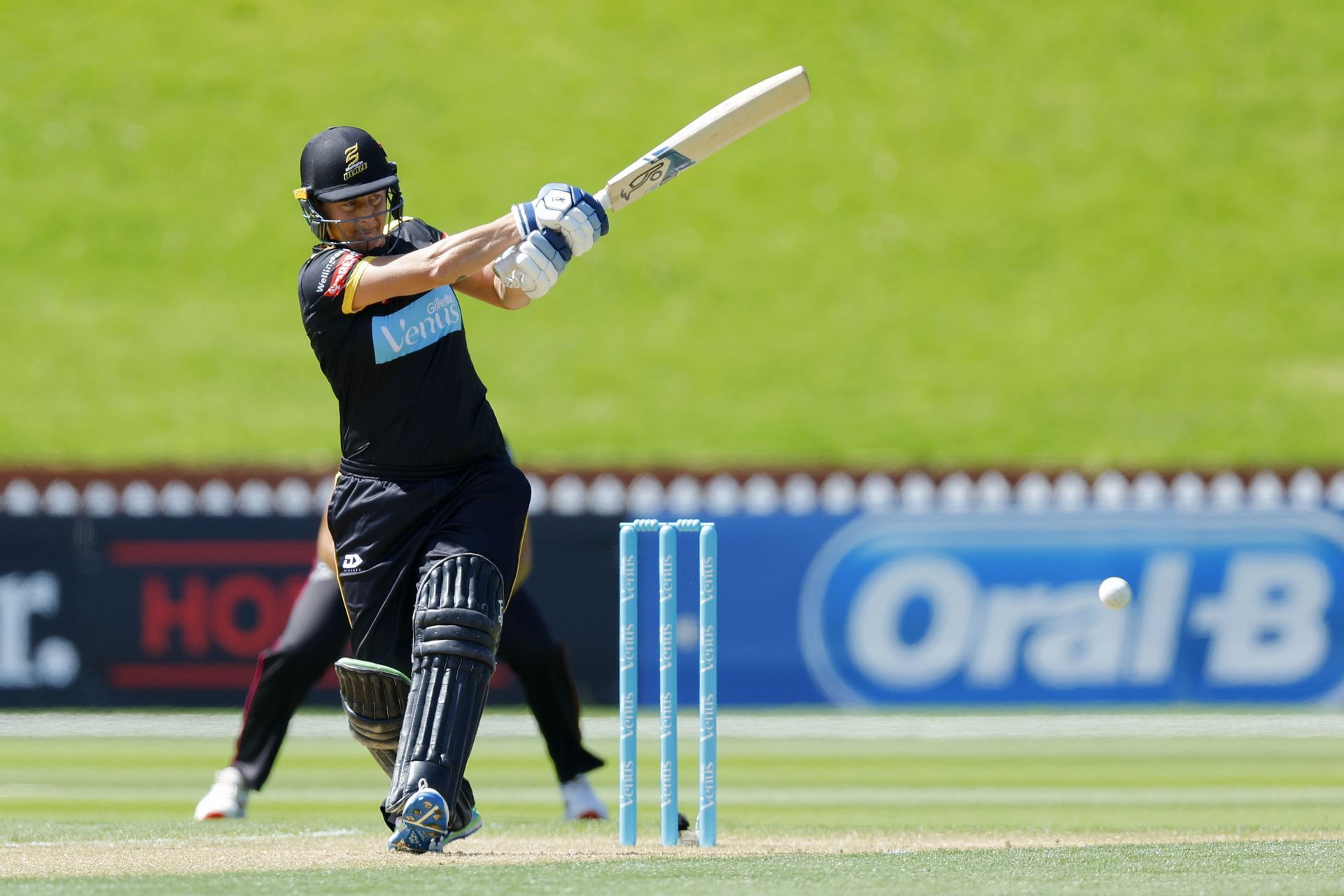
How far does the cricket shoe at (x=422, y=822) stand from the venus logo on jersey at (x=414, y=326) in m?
0.98

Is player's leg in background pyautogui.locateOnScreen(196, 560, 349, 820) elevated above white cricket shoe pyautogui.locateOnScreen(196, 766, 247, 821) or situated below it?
above

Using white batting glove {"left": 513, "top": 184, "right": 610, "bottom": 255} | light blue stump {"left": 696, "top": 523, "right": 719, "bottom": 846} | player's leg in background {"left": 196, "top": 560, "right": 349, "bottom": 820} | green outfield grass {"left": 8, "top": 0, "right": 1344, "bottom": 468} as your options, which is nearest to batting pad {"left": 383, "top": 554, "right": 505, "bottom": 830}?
light blue stump {"left": 696, "top": 523, "right": 719, "bottom": 846}

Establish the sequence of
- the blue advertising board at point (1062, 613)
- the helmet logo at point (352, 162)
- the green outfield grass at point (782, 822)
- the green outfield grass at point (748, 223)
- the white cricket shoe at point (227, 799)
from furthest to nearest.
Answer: the green outfield grass at point (748, 223)
the blue advertising board at point (1062, 613)
the white cricket shoe at point (227, 799)
the helmet logo at point (352, 162)
the green outfield grass at point (782, 822)

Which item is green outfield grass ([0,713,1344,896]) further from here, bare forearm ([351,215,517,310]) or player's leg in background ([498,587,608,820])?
bare forearm ([351,215,517,310])

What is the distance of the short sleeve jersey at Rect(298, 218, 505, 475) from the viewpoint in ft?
14.2

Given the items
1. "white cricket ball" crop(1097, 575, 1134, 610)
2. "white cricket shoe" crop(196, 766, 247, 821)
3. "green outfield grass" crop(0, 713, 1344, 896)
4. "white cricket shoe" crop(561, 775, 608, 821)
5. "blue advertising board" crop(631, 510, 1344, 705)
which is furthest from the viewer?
"blue advertising board" crop(631, 510, 1344, 705)

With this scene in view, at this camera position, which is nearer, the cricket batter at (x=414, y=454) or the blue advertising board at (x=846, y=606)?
the cricket batter at (x=414, y=454)

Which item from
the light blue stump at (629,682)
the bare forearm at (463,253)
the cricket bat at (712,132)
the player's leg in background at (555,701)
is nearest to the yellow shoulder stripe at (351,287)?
the bare forearm at (463,253)

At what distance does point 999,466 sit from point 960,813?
5.58m

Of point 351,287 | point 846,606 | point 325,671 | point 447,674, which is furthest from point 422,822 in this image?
point 846,606

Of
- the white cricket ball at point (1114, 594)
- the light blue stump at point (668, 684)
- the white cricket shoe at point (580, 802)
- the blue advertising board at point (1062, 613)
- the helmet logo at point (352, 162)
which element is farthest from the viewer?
the blue advertising board at point (1062, 613)

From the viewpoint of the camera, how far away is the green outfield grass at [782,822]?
400 cm

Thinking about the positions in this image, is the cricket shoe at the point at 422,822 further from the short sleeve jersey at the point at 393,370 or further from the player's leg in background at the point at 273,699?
the player's leg in background at the point at 273,699

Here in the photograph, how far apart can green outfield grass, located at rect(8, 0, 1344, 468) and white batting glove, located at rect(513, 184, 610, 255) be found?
11.0m
